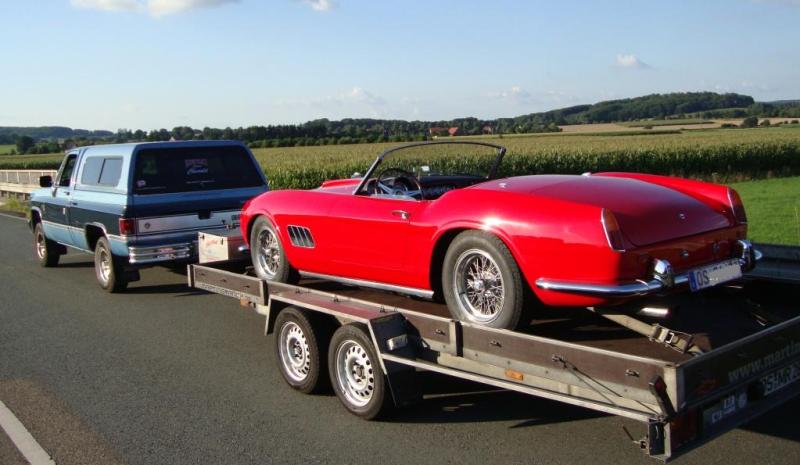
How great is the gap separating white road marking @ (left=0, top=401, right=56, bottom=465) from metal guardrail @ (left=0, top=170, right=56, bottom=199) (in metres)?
21.6

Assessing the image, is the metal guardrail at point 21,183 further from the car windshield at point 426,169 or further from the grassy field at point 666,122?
the grassy field at point 666,122

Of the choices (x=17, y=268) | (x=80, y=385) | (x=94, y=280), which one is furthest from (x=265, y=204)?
(x=17, y=268)

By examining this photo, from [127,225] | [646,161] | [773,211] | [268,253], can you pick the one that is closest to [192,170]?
[127,225]

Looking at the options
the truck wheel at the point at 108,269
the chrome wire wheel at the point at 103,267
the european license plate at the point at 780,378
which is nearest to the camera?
the european license plate at the point at 780,378

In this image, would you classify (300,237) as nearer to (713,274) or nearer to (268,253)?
(268,253)

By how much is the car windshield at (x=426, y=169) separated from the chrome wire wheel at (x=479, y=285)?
3.34 feet

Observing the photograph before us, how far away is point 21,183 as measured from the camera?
26688 millimetres

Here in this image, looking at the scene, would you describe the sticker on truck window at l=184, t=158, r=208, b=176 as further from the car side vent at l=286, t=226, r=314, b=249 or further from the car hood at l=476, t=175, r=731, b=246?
the car hood at l=476, t=175, r=731, b=246

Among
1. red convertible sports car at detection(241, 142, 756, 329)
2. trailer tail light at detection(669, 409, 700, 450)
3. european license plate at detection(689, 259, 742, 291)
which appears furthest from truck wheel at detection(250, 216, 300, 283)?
trailer tail light at detection(669, 409, 700, 450)

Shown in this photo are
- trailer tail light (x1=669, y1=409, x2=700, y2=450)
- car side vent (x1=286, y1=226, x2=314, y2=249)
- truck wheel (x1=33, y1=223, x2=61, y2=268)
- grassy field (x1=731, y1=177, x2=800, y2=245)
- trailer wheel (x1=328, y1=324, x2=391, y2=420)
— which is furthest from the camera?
grassy field (x1=731, y1=177, x2=800, y2=245)

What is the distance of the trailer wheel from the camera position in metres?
4.83

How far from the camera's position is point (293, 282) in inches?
253

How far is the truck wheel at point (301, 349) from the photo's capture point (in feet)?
17.6

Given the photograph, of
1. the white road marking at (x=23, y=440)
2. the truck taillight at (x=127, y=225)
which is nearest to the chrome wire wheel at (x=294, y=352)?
the white road marking at (x=23, y=440)
